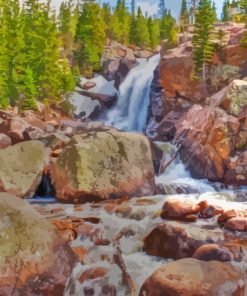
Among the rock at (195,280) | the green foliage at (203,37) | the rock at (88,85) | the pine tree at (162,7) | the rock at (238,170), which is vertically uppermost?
the pine tree at (162,7)

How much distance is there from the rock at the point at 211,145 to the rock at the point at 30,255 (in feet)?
23.4

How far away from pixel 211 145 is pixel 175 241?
6.31m

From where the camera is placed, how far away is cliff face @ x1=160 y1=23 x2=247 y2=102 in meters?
17.3

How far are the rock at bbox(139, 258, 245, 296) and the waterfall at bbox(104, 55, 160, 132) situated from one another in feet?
41.6

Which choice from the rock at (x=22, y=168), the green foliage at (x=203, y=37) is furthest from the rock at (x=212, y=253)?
the green foliage at (x=203, y=37)

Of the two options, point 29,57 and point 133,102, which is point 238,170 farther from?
point 29,57

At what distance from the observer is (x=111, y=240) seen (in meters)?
8.41

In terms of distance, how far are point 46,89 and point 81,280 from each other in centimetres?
1558

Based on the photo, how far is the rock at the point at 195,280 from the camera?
5.73 m

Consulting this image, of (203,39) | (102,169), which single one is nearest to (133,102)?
(203,39)

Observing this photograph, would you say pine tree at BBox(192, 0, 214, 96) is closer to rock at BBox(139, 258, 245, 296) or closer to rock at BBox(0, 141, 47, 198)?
rock at BBox(0, 141, 47, 198)

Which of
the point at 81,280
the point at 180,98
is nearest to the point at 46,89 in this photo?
the point at 180,98

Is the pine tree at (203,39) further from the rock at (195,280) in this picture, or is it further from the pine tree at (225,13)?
the rock at (195,280)

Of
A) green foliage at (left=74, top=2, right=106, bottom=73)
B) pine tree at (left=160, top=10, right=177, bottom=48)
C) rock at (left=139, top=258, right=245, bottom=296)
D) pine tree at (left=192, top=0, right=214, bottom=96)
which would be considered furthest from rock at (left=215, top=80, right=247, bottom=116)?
green foliage at (left=74, top=2, right=106, bottom=73)
